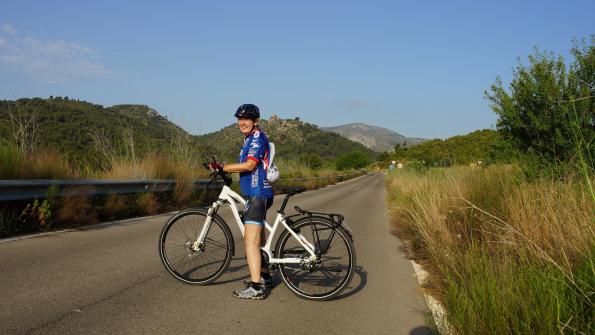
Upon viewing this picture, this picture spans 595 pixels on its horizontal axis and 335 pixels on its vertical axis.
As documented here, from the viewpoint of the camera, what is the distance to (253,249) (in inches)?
211

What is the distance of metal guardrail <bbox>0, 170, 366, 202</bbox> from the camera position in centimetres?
792

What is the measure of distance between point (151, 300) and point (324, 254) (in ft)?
6.28

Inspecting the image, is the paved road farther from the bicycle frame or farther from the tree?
the tree

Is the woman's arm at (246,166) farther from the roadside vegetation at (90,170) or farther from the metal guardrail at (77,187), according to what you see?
the roadside vegetation at (90,170)

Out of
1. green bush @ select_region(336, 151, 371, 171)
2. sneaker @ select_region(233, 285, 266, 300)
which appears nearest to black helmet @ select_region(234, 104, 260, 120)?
sneaker @ select_region(233, 285, 266, 300)

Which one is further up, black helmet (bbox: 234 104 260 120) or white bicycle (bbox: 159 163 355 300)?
black helmet (bbox: 234 104 260 120)

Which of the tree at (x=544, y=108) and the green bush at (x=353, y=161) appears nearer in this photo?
the tree at (x=544, y=108)

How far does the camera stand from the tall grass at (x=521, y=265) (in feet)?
11.7

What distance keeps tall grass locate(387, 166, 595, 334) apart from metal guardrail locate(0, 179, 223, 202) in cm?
335

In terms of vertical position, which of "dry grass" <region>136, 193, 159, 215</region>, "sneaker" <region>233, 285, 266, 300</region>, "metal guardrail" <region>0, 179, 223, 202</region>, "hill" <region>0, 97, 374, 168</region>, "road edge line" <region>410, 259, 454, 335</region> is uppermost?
"hill" <region>0, 97, 374, 168</region>

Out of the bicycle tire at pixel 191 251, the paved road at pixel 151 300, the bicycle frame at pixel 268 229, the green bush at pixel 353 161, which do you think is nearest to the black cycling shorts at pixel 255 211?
the bicycle frame at pixel 268 229

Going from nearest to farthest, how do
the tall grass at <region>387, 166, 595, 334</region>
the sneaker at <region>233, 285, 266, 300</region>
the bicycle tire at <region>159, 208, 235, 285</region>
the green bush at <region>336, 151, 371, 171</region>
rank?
the tall grass at <region>387, 166, 595, 334</region>
the sneaker at <region>233, 285, 266, 300</region>
the bicycle tire at <region>159, 208, 235, 285</region>
the green bush at <region>336, 151, 371, 171</region>


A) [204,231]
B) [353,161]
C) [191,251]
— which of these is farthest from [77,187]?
[353,161]

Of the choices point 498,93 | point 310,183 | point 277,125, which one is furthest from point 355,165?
point 498,93
